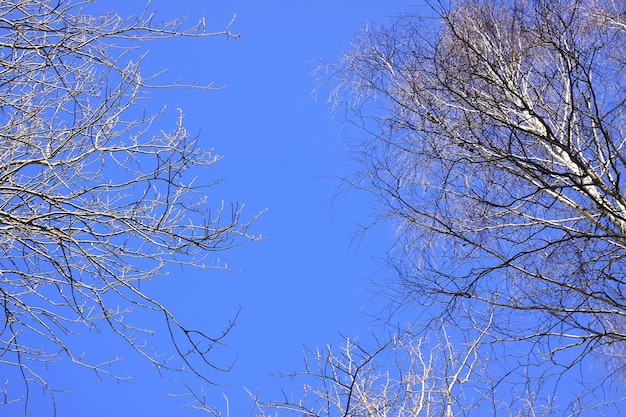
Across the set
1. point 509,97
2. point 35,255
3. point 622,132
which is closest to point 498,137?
point 509,97

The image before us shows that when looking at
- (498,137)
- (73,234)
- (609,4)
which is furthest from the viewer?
(609,4)

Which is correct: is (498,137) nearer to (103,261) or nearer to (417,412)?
(417,412)

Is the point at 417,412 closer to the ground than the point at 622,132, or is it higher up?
closer to the ground

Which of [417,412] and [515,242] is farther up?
[515,242]

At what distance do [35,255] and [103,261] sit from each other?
0.33 m

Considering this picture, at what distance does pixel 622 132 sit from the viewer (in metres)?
5.17

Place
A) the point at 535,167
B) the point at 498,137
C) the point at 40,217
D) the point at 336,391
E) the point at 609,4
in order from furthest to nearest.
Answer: the point at 609,4
the point at 336,391
the point at 498,137
the point at 535,167
the point at 40,217

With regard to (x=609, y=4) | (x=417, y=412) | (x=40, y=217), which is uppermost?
(x=609, y=4)

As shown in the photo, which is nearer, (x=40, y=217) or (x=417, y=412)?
(x=40, y=217)

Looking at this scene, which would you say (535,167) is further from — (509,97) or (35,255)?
(35,255)

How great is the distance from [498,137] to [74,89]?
2267mm

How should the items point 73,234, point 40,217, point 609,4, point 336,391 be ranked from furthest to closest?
point 609,4, point 336,391, point 73,234, point 40,217

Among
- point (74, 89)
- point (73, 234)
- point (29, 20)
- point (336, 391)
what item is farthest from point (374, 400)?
point (29, 20)

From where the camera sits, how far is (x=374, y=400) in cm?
495
